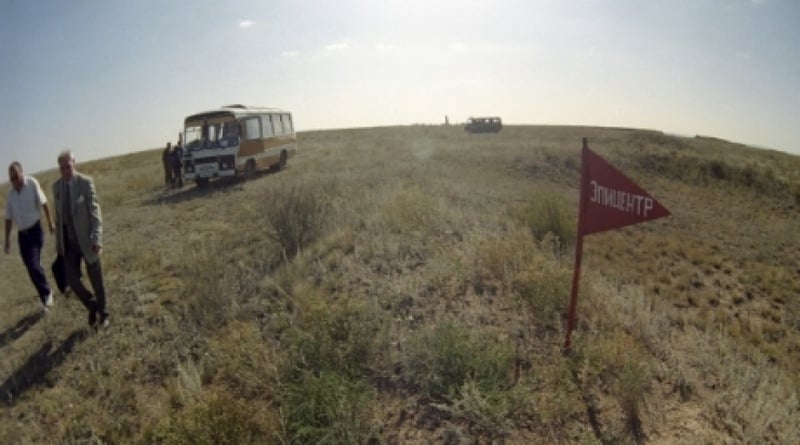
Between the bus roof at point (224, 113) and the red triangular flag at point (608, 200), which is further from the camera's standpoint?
the bus roof at point (224, 113)

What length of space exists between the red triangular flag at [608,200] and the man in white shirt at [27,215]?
6.36 metres

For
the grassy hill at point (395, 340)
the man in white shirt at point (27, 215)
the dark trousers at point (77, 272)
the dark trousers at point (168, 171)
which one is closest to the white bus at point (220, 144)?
the dark trousers at point (168, 171)

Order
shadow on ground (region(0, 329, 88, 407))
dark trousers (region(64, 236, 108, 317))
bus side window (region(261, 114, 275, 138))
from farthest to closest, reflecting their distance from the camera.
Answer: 1. bus side window (region(261, 114, 275, 138))
2. dark trousers (region(64, 236, 108, 317))
3. shadow on ground (region(0, 329, 88, 407))

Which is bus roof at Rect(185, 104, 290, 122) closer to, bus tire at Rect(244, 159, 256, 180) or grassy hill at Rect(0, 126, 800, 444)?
bus tire at Rect(244, 159, 256, 180)

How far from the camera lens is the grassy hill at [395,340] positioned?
3.30 metres

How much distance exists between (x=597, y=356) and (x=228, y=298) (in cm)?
425

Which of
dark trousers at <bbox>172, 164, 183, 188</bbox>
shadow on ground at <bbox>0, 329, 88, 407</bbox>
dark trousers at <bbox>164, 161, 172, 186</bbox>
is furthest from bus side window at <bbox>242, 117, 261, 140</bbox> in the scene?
shadow on ground at <bbox>0, 329, 88, 407</bbox>

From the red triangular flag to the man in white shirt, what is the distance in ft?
20.9

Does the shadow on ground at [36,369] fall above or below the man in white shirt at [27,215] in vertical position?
below

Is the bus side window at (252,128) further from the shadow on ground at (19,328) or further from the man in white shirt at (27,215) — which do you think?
the shadow on ground at (19,328)

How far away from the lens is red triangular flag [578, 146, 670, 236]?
132 inches

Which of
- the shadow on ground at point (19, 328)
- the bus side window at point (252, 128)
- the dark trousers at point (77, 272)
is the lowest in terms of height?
the shadow on ground at point (19, 328)

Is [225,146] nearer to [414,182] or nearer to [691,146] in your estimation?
[414,182]

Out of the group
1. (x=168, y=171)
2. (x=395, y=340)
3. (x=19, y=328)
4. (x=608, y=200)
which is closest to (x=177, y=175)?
(x=168, y=171)
